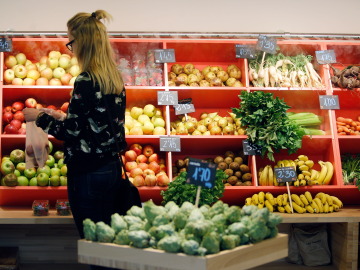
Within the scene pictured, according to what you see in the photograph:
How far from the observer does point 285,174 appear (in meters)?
4.86

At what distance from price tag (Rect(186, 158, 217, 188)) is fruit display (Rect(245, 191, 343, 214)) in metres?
1.96

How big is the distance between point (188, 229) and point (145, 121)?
2.62m

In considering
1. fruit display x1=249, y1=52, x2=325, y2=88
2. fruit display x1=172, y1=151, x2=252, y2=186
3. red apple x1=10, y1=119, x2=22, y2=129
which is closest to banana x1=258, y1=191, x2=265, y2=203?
Answer: fruit display x1=172, y1=151, x2=252, y2=186

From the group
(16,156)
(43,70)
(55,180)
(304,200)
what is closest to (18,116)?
(16,156)

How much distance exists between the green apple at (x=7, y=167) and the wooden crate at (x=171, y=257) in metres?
2.34

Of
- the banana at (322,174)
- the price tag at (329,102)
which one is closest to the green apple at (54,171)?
the banana at (322,174)

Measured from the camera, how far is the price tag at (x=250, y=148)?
195 inches

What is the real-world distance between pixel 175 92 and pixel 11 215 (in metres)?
1.78

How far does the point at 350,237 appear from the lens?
4.63 metres

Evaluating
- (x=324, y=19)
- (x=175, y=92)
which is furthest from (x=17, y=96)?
(x=324, y=19)

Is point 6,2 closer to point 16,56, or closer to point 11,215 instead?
point 16,56

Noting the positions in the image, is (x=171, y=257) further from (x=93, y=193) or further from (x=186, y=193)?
(x=186, y=193)

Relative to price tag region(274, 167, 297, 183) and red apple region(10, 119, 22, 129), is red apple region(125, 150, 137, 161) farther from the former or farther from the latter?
price tag region(274, 167, 297, 183)

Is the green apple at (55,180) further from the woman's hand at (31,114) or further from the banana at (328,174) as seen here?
the banana at (328,174)
